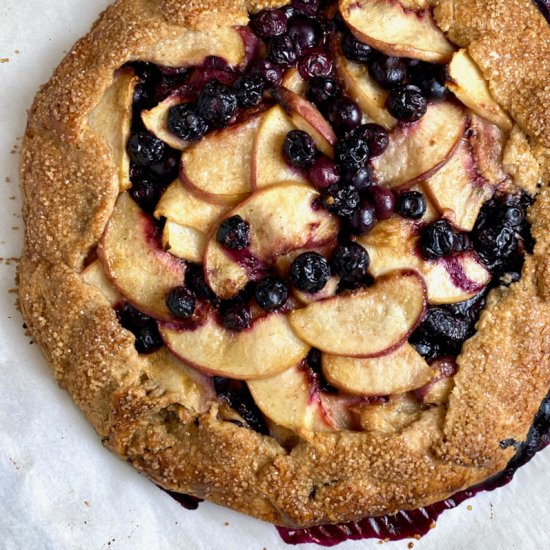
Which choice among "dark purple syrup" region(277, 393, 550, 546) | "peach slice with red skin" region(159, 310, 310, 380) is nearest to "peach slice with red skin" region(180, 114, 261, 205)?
"peach slice with red skin" region(159, 310, 310, 380)

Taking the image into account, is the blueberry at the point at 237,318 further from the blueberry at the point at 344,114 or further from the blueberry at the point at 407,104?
the blueberry at the point at 407,104

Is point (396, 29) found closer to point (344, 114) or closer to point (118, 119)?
point (344, 114)

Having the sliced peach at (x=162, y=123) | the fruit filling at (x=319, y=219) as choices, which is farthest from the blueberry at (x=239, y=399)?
the sliced peach at (x=162, y=123)

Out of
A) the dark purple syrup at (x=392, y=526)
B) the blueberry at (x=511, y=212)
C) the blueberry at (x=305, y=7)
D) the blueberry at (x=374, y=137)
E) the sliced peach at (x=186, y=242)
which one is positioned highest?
the blueberry at (x=305, y=7)

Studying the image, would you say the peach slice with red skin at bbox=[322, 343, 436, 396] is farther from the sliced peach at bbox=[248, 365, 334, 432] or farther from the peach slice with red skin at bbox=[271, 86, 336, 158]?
the peach slice with red skin at bbox=[271, 86, 336, 158]

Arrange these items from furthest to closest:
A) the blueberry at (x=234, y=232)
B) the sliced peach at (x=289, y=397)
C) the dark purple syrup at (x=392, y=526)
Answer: the dark purple syrup at (x=392, y=526)
the sliced peach at (x=289, y=397)
the blueberry at (x=234, y=232)

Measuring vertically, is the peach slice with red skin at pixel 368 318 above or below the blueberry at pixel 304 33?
below
